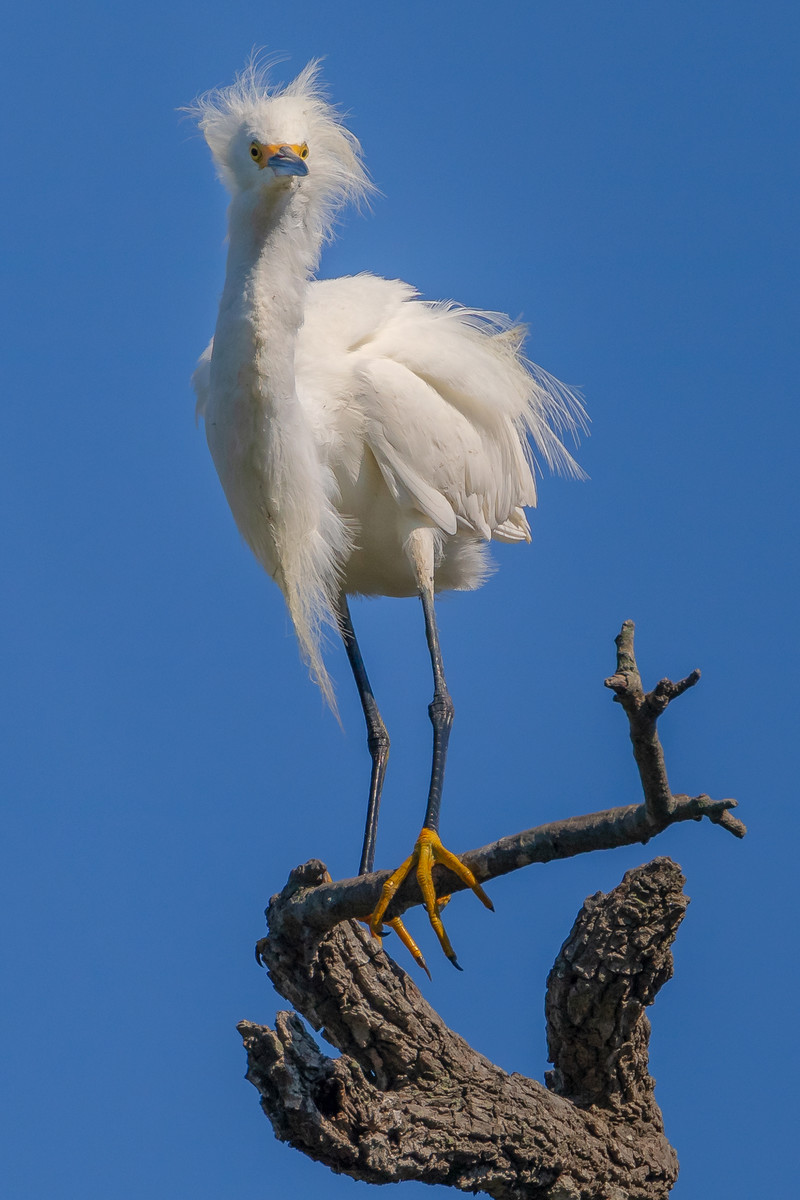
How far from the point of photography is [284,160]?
205 inches

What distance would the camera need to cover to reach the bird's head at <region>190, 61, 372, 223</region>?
5277 millimetres

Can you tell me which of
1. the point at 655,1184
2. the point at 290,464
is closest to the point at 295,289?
the point at 290,464

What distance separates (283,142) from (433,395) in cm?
132

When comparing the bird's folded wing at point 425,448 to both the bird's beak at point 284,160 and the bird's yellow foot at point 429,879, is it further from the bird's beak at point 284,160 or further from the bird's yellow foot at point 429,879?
the bird's yellow foot at point 429,879

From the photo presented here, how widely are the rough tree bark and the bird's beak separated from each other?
2.36 meters

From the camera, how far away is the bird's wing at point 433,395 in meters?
6.05

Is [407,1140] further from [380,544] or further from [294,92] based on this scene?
[294,92]

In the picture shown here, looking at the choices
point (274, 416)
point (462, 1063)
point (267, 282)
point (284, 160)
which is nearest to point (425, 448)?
point (274, 416)

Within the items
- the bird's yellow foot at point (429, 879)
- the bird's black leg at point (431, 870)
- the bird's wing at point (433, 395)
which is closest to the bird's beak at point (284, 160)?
the bird's wing at point (433, 395)

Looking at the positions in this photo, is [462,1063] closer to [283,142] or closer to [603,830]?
[603,830]

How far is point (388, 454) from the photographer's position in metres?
6.01

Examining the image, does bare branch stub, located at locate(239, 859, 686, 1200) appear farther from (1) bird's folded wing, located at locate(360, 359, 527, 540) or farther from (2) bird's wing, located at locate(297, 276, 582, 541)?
(2) bird's wing, located at locate(297, 276, 582, 541)

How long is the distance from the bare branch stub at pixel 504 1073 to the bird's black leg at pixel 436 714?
545mm

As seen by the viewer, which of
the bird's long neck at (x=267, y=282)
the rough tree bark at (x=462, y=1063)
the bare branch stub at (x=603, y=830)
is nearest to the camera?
the bare branch stub at (x=603, y=830)
